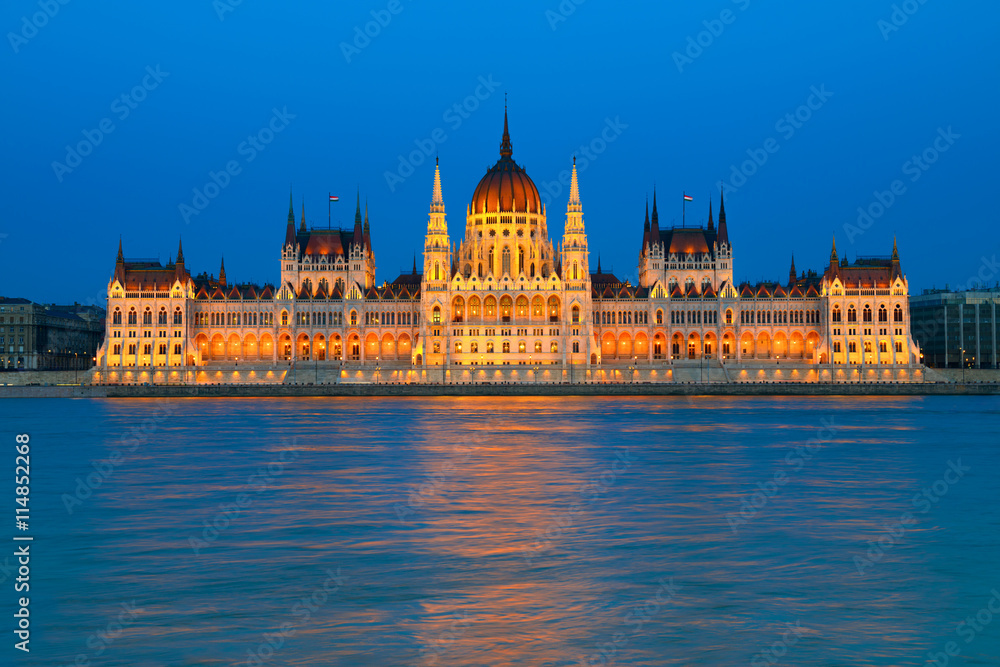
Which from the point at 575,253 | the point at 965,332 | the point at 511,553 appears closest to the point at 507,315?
the point at 575,253

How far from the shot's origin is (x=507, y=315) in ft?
415

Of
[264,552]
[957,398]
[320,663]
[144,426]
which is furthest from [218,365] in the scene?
[320,663]

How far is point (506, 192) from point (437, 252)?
1297 centimetres

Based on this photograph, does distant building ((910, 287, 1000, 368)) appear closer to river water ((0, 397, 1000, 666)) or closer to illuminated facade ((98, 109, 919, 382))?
illuminated facade ((98, 109, 919, 382))

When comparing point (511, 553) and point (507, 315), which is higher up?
point (507, 315)

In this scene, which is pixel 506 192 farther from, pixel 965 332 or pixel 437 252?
pixel 965 332

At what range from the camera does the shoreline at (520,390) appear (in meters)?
112

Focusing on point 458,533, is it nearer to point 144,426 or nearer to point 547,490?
point 547,490

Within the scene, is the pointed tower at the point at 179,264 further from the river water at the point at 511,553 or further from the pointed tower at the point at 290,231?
the river water at the point at 511,553

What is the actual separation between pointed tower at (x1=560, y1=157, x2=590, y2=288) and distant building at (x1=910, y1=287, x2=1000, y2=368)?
5417 cm

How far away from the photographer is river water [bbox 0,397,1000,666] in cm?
1756

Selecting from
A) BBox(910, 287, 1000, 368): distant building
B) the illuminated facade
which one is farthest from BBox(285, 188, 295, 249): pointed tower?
BBox(910, 287, 1000, 368): distant building

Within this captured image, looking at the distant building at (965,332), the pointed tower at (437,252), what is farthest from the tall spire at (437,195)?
the distant building at (965,332)

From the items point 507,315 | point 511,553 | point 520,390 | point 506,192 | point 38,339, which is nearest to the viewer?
point 511,553
